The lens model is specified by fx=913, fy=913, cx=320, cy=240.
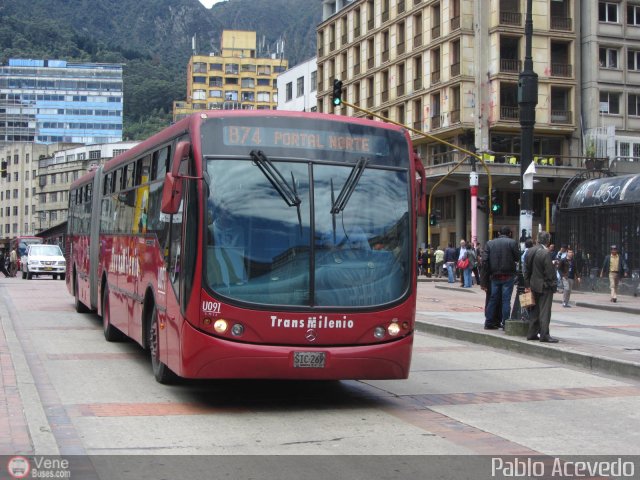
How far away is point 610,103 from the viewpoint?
2325 inches

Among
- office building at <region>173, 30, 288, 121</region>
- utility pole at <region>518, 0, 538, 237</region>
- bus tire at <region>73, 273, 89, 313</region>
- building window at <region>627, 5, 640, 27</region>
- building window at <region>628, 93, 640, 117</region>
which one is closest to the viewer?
utility pole at <region>518, 0, 538, 237</region>

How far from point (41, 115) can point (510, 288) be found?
576 ft

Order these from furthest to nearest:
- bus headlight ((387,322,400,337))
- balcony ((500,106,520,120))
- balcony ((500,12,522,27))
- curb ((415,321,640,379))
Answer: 1. balcony ((500,12,522,27))
2. balcony ((500,106,520,120))
3. curb ((415,321,640,379))
4. bus headlight ((387,322,400,337))

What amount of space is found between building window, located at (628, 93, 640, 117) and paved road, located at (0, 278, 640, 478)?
5018cm

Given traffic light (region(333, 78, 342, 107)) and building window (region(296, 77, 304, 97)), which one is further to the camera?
building window (region(296, 77, 304, 97))

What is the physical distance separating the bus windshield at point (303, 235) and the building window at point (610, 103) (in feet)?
174

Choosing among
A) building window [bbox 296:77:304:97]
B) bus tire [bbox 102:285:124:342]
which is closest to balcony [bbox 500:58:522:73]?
building window [bbox 296:77:304:97]

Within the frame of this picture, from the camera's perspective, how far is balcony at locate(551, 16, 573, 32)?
58.1 meters

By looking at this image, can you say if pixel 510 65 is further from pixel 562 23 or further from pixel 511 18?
pixel 562 23

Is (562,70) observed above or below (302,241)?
above

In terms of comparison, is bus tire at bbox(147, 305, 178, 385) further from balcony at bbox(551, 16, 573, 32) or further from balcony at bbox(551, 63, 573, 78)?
balcony at bbox(551, 16, 573, 32)

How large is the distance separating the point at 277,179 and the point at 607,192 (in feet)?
80.0

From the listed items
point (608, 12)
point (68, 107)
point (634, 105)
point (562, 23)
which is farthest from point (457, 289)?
point (68, 107)

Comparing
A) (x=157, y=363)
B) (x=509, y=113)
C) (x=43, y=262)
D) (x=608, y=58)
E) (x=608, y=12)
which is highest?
(x=608, y=12)
